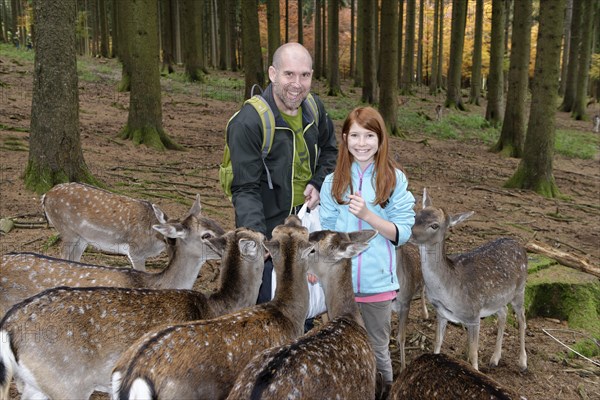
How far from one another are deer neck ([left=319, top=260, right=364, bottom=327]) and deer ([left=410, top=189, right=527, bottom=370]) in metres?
1.27

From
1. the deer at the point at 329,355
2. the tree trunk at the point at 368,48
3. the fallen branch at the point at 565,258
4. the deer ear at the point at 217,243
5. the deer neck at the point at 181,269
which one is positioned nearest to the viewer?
the deer at the point at 329,355

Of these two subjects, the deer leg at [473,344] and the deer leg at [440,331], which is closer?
the deer leg at [473,344]

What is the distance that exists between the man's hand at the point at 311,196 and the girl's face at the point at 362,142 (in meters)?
0.57

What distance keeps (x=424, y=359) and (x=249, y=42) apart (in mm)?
11435

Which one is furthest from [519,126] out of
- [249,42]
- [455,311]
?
[455,311]

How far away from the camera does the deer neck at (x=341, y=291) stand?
401cm

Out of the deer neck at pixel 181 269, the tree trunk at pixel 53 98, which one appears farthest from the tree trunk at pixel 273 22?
the deer neck at pixel 181 269

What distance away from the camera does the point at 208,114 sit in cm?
1736

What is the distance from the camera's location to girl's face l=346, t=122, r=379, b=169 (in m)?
4.00

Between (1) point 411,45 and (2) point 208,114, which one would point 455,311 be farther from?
(1) point 411,45

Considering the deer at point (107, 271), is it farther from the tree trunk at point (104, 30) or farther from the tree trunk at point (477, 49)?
the tree trunk at point (104, 30)

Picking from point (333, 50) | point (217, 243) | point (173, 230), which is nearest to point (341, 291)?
point (217, 243)

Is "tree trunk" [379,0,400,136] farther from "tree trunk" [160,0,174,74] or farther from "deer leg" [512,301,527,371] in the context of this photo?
"tree trunk" [160,0,174,74]

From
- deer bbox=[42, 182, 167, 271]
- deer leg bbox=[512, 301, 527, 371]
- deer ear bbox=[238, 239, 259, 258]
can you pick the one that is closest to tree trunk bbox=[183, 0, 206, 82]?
deer bbox=[42, 182, 167, 271]
